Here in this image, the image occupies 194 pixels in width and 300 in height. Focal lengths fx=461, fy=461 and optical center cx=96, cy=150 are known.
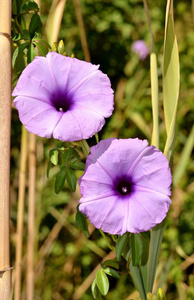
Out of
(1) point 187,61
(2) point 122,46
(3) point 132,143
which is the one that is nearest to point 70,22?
(2) point 122,46

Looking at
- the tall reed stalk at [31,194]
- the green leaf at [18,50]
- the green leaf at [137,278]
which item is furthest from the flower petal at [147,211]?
the tall reed stalk at [31,194]

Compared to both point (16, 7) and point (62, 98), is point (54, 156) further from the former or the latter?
point (16, 7)

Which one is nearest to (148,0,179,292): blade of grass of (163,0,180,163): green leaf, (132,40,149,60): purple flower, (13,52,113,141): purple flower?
(163,0,180,163): green leaf

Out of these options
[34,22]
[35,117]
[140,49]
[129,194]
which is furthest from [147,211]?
[140,49]

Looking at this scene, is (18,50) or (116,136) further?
(116,136)

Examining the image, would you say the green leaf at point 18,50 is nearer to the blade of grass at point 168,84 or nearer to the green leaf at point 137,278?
the blade of grass at point 168,84

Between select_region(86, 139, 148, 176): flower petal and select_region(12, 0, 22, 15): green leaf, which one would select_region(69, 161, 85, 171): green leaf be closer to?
select_region(86, 139, 148, 176): flower petal
